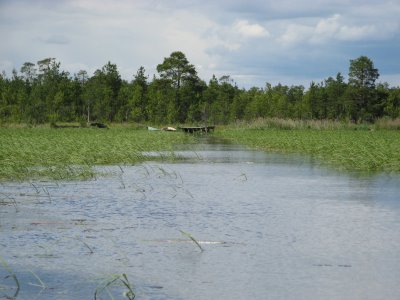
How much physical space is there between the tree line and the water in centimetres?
6807

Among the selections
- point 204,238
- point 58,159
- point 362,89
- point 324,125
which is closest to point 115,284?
point 204,238

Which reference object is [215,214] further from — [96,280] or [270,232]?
[96,280]

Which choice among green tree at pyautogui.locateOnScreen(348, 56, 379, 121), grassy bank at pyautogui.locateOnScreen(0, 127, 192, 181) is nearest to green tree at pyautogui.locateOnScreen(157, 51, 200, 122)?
green tree at pyautogui.locateOnScreen(348, 56, 379, 121)

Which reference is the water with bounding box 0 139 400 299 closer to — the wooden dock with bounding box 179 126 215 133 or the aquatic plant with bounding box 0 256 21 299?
the aquatic plant with bounding box 0 256 21 299

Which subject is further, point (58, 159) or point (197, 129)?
point (197, 129)

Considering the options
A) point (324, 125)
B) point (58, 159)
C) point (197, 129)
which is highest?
point (324, 125)

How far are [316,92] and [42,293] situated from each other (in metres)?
91.7

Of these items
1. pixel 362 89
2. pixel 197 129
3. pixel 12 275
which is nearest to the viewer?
pixel 12 275

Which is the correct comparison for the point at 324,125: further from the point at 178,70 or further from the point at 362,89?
the point at 178,70

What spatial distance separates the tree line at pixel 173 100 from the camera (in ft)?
288

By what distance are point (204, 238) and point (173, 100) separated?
8317cm

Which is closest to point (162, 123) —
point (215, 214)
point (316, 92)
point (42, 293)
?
point (316, 92)

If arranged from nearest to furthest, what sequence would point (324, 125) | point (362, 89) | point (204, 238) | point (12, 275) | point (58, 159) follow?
1. point (12, 275)
2. point (204, 238)
3. point (58, 159)
4. point (324, 125)
5. point (362, 89)

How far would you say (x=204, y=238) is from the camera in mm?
10867
